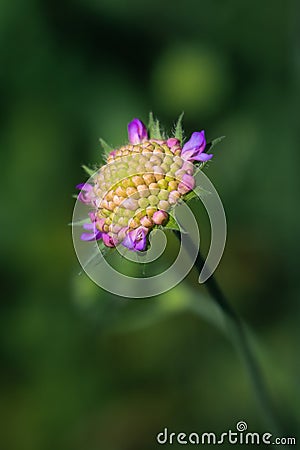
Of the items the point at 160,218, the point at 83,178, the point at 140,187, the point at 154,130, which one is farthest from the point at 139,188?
the point at 83,178

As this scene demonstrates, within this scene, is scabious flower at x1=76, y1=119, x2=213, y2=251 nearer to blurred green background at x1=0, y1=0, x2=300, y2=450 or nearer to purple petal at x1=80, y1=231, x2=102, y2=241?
purple petal at x1=80, y1=231, x2=102, y2=241

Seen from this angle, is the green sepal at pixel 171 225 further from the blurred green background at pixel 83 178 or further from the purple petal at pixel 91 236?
the blurred green background at pixel 83 178

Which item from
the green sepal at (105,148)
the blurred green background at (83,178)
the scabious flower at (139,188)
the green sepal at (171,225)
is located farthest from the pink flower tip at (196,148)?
the blurred green background at (83,178)

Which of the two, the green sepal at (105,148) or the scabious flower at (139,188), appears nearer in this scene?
the scabious flower at (139,188)

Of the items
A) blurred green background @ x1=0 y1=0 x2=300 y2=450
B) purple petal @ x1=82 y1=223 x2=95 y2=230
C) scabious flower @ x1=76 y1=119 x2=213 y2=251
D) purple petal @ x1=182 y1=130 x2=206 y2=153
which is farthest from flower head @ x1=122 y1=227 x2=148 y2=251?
blurred green background @ x1=0 y1=0 x2=300 y2=450

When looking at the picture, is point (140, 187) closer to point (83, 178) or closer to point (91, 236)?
point (91, 236)

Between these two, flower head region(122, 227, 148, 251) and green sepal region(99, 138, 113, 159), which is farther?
green sepal region(99, 138, 113, 159)

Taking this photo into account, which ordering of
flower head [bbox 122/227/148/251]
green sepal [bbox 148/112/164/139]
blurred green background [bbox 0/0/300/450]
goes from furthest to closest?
blurred green background [bbox 0/0/300/450] → green sepal [bbox 148/112/164/139] → flower head [bbox 122/227/148/251]
